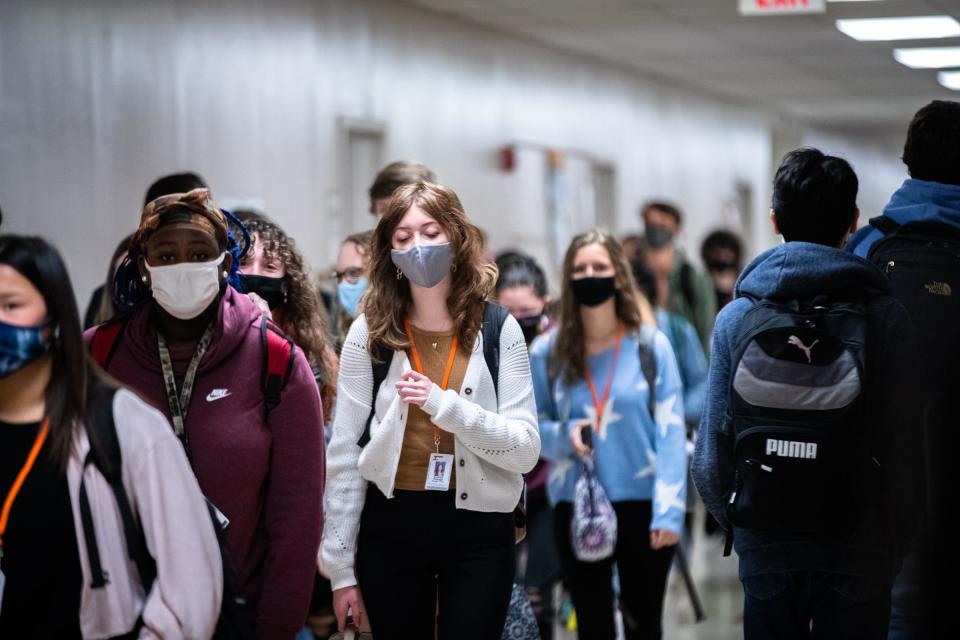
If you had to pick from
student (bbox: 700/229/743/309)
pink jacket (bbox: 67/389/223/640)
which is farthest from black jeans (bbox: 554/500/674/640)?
student (bbox: 700/229/743/309)

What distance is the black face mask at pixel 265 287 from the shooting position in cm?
417

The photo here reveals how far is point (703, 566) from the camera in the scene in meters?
8.98

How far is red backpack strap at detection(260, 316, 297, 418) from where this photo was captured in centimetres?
335

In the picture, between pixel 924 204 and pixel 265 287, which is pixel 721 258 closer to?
pixel 924 204

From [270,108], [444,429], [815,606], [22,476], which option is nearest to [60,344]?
[22,476]

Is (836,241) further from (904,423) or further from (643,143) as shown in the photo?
(643,143)

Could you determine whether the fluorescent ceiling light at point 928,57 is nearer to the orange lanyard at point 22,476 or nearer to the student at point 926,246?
the student at point 926,246

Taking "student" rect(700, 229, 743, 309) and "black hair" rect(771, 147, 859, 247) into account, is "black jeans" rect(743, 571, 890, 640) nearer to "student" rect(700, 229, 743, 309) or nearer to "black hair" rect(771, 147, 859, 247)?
"black hair" rect(771, 147, 859, 247)

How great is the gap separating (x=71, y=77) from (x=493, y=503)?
15.4 feet

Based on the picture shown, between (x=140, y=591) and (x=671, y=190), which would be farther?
(x=671, y=190)

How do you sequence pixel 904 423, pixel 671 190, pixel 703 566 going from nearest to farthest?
pixel 904 423
pixel 703 566
pixel 671 190

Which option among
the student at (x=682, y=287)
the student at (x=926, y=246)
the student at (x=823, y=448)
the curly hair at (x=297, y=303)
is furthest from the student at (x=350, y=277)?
the student at (x=682, y=287)

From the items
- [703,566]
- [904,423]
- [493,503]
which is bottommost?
[703,566]

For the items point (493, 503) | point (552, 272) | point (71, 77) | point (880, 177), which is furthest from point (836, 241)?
point (880, 177)
